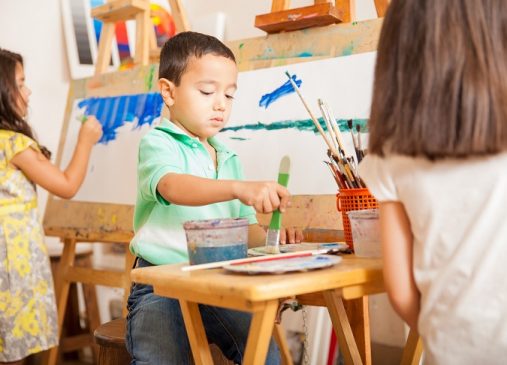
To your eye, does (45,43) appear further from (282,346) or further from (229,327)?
(229,327)

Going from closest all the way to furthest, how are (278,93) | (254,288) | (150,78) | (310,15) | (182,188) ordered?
1. (254,288)
2. (182,188)
3. (310,15)
4. (278,93)
5. (150,78)

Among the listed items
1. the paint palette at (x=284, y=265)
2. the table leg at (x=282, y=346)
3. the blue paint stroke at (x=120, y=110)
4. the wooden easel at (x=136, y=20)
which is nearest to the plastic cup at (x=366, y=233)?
the paint palette at (x=284, y=265)

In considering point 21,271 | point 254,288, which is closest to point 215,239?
point 254,288

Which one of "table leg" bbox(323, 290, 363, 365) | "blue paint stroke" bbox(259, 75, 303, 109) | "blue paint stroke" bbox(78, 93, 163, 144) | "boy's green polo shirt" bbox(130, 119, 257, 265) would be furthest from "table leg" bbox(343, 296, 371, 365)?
"blue paint stroke" bbox(78, 93, 163, 144)

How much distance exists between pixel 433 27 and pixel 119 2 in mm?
1648

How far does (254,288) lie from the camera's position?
93 centimetres

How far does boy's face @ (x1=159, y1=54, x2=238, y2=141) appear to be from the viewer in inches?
57.9

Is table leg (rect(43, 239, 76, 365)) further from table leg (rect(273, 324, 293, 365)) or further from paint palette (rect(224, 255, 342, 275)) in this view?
paint palette (rect(224, 255, 342, 275))

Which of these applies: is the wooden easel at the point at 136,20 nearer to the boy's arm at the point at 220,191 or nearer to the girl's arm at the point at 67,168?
the girl's arm at the point at 67,168

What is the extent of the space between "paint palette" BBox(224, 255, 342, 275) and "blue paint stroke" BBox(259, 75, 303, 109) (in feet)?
2.85

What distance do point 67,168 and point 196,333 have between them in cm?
136

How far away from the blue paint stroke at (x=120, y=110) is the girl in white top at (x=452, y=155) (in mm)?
1336

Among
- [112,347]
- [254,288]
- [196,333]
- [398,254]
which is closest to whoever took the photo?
[254,288]

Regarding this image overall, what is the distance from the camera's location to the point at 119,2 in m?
2.38
